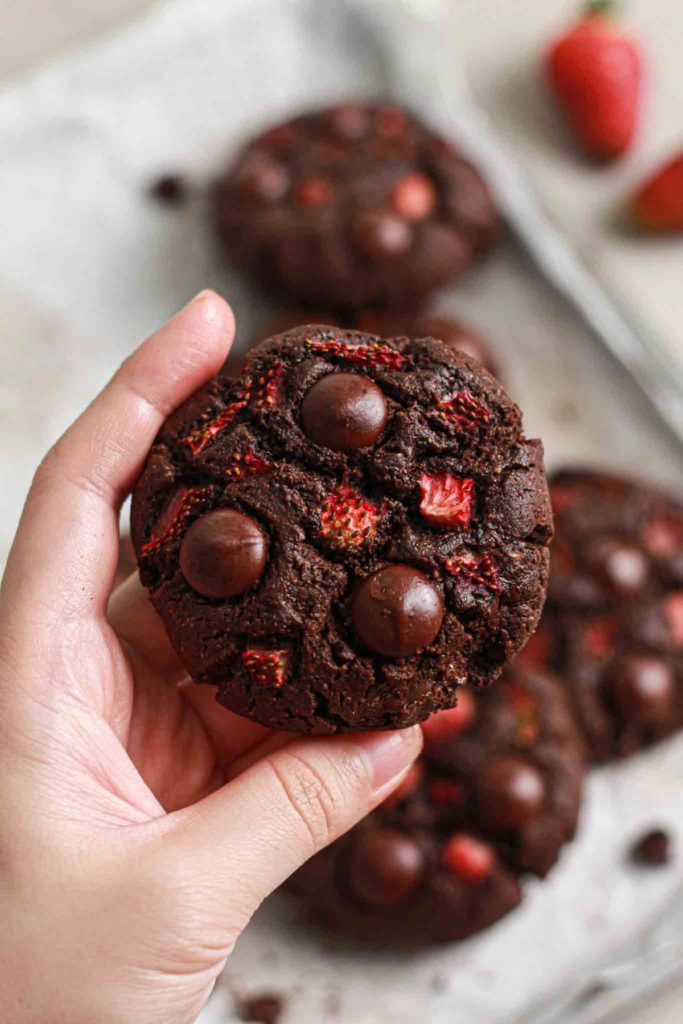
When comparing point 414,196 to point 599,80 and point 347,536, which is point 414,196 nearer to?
point 599,80

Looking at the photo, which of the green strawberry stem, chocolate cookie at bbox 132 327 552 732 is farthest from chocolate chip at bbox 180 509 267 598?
the green strawberry stem

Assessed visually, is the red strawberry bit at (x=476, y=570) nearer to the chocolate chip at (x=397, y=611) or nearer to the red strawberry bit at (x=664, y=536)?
the chocolate chip at (x=397, y=611)

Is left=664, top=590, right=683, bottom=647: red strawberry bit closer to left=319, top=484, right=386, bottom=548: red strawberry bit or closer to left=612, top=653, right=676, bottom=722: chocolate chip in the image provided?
left=612, top=653, right=676, bottom=722: chocolate chip

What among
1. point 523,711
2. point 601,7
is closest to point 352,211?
point 601,7

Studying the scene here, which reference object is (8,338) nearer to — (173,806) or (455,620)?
(173,806)

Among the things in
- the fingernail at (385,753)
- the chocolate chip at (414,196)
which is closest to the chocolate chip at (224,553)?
the fingernail at (385,753)

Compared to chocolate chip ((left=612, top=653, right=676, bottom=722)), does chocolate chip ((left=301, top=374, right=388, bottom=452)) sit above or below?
above

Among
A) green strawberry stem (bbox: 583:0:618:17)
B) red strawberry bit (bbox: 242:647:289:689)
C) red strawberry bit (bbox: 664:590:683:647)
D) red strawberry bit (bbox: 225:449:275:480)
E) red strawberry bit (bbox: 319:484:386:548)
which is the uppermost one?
green strawberry stem (bbox: 583:0:618:17)

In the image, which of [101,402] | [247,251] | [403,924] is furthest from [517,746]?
[247,251]
